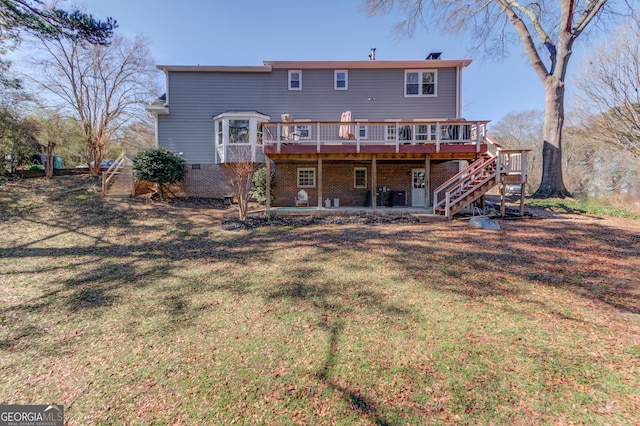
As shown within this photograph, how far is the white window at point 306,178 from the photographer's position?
1405 centimetres

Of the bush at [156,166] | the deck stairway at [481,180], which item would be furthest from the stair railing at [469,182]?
the bush at [156,166]

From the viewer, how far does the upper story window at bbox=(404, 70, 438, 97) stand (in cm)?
1434

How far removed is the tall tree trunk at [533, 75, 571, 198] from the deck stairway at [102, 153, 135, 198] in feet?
63.0

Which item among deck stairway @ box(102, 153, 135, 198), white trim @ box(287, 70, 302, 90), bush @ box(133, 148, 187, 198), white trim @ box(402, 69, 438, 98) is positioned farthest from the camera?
white trim @ box(287, 70, 302, 90)

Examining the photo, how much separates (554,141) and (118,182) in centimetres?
2085

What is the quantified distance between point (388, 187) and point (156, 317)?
11.9m

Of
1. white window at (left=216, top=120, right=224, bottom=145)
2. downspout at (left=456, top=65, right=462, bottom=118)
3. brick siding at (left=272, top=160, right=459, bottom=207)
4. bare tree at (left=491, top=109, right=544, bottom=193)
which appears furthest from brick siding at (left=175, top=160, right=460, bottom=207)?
bare tree at (left=491, top=109, right=544, bottom=193)

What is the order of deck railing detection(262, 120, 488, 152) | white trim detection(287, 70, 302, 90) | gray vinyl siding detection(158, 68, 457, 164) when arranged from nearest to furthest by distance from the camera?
1. deck railing detection(262, 120, 488, 152)
2. gray vinyl siding detection(158, 68, 457, 164)
3. white trim detection(287, 70, 302, 90)

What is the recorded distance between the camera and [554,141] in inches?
513

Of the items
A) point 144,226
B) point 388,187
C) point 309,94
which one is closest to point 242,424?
point 144,226

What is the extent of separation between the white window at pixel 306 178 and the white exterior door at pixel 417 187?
4960 millimetres

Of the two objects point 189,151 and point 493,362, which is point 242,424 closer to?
point 493,362

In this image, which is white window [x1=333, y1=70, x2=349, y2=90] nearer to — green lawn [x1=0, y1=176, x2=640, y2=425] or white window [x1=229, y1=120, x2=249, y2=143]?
white window [x1=229, y1=120, x2=249, y2=143]

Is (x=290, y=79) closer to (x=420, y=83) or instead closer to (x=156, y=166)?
(x=420, y=83)
